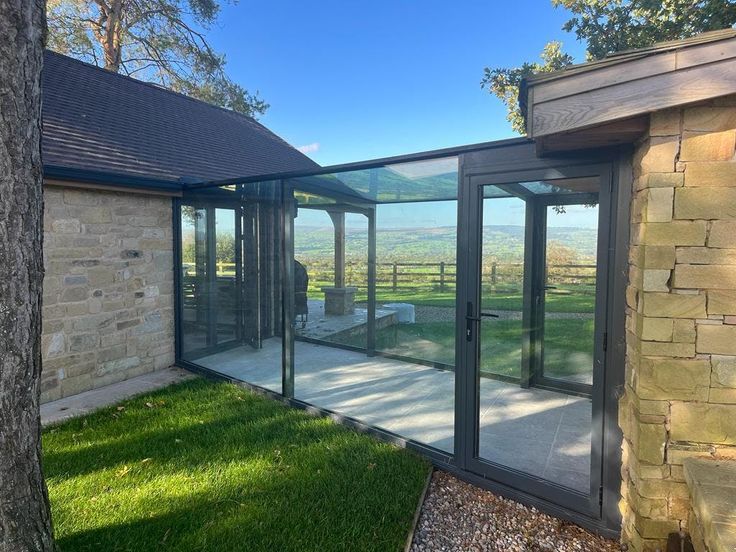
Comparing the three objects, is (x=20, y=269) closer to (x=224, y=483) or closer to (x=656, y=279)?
(x=224, y=483)

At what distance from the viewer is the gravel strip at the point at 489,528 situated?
2.47 metres

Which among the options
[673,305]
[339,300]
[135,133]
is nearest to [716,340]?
[673,305]

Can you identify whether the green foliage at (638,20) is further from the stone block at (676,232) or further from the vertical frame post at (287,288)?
the stone block at (676,232)

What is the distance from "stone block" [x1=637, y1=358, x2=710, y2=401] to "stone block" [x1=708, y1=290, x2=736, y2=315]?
25 cm

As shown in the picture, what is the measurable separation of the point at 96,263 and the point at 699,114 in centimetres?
569

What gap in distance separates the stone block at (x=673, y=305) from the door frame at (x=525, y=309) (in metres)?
0.38

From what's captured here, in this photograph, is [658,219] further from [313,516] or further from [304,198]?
[304,198]

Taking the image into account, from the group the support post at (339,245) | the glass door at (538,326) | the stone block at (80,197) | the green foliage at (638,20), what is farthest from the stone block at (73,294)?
the green foliage at (638,20)

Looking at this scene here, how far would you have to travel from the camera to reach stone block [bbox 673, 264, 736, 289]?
2.03 metres

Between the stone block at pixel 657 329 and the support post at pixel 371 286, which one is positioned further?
the support post at pixel 371 286

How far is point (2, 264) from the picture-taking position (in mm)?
1720

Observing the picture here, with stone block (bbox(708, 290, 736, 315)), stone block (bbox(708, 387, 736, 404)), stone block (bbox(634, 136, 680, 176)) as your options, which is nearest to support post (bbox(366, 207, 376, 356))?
stone block (bbox(634, 136, 680, 176))

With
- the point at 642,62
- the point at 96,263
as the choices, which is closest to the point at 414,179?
the point at 642,62

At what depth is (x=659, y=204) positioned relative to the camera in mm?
2078
